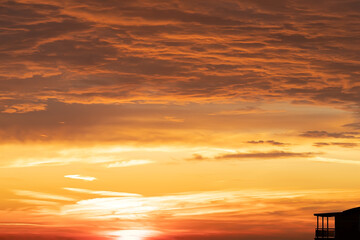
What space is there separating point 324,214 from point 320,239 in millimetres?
2377

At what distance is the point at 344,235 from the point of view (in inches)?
2552

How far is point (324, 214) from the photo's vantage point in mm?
66688

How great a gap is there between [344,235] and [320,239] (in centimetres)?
251

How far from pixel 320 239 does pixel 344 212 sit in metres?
3.68

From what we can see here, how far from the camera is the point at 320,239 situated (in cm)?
6631

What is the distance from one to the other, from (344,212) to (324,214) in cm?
246

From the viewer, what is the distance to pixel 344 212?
64.8 meters

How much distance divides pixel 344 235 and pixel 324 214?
2.91 metres

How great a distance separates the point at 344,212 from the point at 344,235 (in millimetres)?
2126
